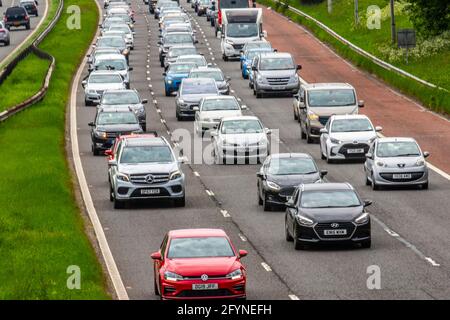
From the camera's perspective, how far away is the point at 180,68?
76.8m

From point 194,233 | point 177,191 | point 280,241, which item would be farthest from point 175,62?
point 194,233

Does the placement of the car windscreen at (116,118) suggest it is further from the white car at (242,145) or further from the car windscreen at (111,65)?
the car windscreen at (111,65)

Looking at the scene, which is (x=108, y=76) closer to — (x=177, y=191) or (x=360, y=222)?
(x=177, y=191)

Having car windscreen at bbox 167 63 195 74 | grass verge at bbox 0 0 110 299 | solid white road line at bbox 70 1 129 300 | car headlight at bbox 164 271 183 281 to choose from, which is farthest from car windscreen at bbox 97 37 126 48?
car headlight at bbox 164 271 183 281

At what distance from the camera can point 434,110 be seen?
65.0 metres

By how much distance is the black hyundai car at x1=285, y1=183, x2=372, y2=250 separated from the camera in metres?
33.7

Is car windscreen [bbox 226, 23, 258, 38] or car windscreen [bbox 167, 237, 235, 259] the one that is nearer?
car windscreen [bbox 167, 237, 235, 259]

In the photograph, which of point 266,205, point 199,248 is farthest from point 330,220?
point 266,205

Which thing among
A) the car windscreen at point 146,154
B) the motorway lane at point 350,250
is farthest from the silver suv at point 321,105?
the car windscreen at point 146,154

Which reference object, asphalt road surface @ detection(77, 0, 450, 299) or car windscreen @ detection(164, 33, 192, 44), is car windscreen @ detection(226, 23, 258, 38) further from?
asphalt road surface @ detection(77, 0, 450, 299)

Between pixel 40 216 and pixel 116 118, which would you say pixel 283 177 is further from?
pixel 116 118

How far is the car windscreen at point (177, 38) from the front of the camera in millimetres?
95000

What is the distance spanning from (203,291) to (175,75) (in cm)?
4862

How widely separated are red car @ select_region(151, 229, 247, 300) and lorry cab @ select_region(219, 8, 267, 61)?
206 feet
